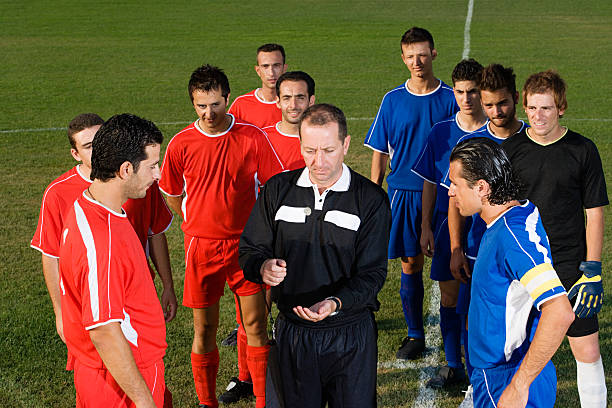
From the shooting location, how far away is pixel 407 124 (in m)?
6.30

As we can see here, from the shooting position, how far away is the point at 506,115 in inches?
202

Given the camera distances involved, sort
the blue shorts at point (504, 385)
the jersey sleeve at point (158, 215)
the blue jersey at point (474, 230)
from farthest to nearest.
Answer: the blue jersey at point (474, 230)
the jersey sleeve at point (158, 215)
the blue shorts at point (504, 385)

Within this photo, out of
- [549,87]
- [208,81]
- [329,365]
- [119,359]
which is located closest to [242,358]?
[329,365]

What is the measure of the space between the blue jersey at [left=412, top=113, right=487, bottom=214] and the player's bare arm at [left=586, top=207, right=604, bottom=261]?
47.9 inches

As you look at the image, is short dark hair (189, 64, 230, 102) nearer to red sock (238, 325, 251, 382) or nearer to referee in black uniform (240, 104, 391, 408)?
referee in black uniform (240, 104, 391, 408)

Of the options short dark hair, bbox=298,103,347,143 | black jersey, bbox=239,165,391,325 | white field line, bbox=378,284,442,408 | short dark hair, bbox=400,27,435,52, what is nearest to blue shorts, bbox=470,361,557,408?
black jersey, bbox=239,165,391,325

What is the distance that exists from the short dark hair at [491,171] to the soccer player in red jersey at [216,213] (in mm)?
2100

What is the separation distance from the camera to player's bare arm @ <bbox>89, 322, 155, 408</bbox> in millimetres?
3068

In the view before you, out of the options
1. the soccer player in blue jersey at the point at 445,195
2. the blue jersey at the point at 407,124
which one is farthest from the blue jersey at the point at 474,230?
the blue jersey at the point at 407,124

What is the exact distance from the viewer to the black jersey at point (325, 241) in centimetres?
384

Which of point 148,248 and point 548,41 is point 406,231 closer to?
point 148,248

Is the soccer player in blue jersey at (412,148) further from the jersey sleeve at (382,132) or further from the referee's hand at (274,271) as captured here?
the referee's hand at (274,271)

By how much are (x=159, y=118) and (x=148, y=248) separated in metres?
10.4

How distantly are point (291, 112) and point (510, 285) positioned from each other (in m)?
2.72
